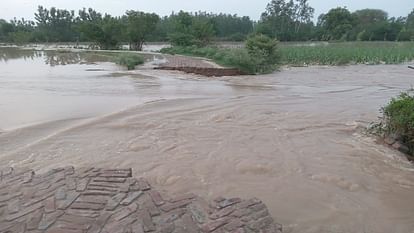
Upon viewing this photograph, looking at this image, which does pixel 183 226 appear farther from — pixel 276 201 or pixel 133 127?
pixel 133 127

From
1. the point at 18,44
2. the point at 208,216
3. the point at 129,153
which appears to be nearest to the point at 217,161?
the point at 129,153

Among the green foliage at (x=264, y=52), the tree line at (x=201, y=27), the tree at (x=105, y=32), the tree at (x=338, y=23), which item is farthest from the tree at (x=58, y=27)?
the green foliage at (x=264, y=52)

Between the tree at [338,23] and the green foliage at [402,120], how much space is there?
49236 mm

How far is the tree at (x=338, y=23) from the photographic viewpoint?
52.7m

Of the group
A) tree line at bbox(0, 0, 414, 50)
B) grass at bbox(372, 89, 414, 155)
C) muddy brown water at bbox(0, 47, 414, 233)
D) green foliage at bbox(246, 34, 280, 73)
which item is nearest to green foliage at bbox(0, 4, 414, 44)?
tree line at bbox(0, 0, 414, 50)

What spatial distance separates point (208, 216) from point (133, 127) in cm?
463

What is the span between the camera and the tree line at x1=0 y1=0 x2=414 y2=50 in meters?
40.0

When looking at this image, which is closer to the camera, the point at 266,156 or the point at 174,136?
the point at 266,156

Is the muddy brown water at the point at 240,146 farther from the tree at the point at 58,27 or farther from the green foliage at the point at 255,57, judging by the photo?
the tree at the point at 58,27

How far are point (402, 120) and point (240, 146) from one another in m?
2.70

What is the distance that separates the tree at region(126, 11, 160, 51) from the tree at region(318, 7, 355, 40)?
27382mm

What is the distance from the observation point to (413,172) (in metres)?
5.42

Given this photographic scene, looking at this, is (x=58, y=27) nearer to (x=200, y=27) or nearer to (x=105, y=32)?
(x=105, y=32)

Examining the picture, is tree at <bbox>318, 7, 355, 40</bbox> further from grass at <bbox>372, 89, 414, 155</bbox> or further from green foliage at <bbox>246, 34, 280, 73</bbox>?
grass at <bbox>372, 89, 414, 155</bbox>
